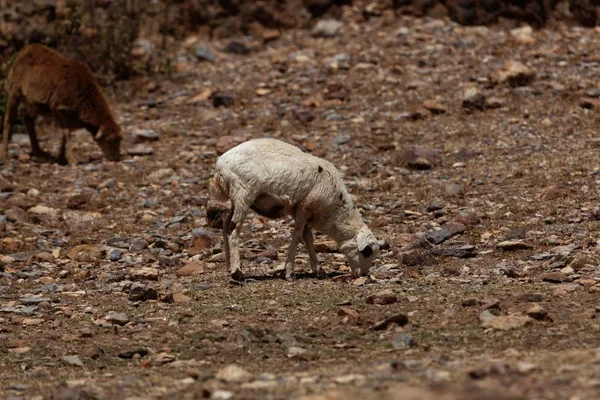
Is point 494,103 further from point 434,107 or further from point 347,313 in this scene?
point 347,313

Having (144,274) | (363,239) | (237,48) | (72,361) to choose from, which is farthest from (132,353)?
(237,48)

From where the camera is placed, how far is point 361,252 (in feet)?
34.4

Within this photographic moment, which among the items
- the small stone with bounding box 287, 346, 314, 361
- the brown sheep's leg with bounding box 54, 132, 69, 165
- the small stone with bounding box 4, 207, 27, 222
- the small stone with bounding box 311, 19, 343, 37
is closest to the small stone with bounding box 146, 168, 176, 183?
the brown sheep's leg with bounding box 54, 132, 69, 165

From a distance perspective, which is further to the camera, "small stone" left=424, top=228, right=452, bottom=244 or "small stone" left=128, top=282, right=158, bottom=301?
"small stone" left=424, top=228, right=452, bottom=244

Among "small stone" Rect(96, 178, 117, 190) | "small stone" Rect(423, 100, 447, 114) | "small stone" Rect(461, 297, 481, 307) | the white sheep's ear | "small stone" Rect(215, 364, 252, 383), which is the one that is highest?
"small stone" Rect(215, 364, 252, 383)

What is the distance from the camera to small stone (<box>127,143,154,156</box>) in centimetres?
1714

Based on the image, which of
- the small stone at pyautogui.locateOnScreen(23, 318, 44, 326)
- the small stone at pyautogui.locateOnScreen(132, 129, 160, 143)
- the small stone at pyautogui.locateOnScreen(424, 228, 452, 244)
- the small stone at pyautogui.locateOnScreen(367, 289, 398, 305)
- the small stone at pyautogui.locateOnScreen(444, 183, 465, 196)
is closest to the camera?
the small stone at pyautogui.locateOnScreen(367, 289, 398, 305)

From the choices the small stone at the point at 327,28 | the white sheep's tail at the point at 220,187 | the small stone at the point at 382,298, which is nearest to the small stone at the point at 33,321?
the white sheep's tail at the point at 220,187

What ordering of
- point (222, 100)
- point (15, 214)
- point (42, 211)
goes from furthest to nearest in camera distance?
1. point (222, 100)
2. point (42, 211)
3. point (15, 214)

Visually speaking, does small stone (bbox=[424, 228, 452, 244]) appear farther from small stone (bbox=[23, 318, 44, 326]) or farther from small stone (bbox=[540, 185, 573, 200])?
small stone (bbox=[23, 318, 44, 326])

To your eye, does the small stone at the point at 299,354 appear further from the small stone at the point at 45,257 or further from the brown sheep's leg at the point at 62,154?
the brown sheep's leg at the point at 62,154

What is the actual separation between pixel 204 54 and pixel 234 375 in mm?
15364

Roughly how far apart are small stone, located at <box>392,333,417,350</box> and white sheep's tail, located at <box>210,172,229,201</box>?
3.27 metres

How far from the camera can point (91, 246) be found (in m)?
12.6
